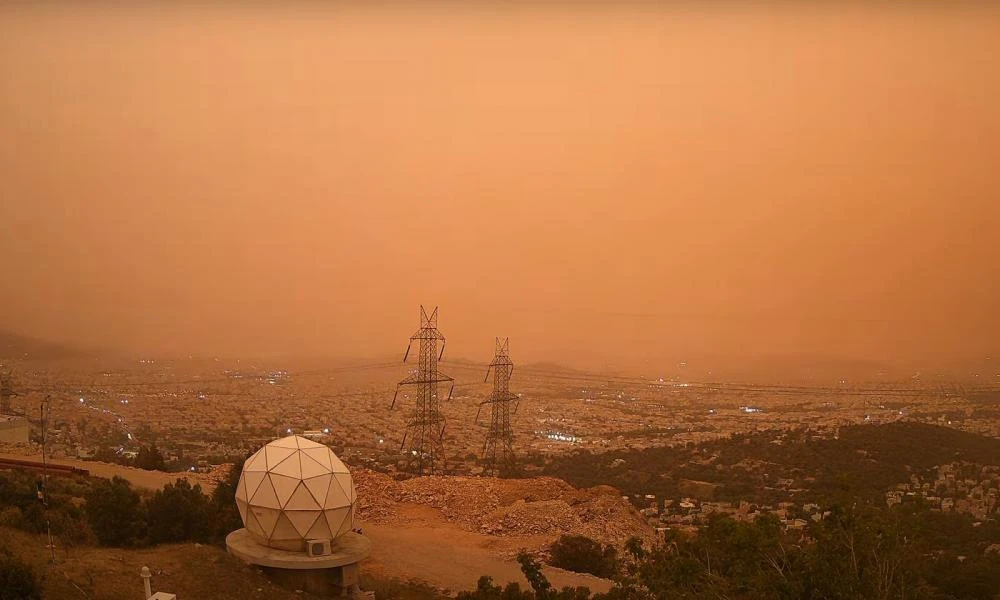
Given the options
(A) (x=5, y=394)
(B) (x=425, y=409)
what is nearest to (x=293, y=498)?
(B) (x=425, y=409)

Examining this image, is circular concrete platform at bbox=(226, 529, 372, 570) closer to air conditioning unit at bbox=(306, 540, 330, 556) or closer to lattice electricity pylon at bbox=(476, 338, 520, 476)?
air conditioning unit at bbox=(306, 540, 330, 556)

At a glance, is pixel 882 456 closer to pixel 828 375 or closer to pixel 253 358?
pixel 828 375

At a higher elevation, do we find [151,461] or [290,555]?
[290,555]

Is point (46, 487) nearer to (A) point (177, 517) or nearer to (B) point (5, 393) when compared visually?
(A) point (177, 517)

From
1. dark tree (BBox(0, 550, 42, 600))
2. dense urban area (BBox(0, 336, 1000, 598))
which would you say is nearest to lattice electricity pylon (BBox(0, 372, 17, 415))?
dense urban area (BBox(0, 336, 1000, 598))

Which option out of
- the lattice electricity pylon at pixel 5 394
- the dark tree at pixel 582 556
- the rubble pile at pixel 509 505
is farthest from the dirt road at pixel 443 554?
the lattice electricity pylon at pixel 5 394

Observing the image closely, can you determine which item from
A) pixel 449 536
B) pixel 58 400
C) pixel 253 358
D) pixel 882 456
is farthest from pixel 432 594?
pixel 58 400
